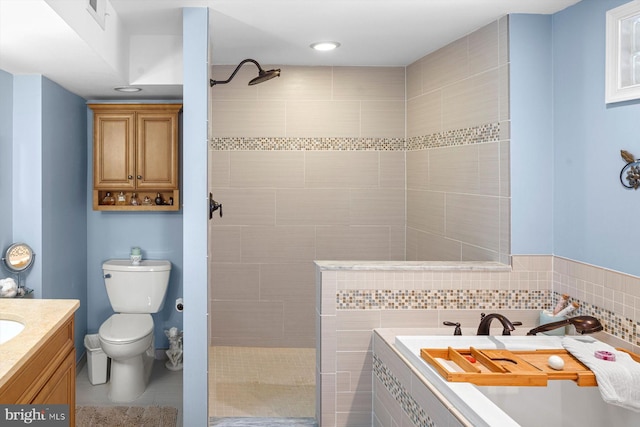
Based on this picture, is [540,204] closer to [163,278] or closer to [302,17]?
[302,17]

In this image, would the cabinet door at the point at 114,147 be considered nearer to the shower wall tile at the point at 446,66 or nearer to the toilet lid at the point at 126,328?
the toilet lid at the point at 126,328

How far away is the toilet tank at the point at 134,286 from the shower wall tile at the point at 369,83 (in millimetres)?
1998

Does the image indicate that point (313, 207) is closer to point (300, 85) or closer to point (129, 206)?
point (300, 85)

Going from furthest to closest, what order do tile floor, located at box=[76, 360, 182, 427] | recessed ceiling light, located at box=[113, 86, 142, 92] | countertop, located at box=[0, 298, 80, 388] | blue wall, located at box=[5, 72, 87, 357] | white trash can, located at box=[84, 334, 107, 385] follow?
1. white trash can, located at box=[84, 334, 107, 385]
2. recessed ceiling light, located at box=[113, 86, 142, 92]
3. tile floor, located at box=[76, 360, 182, 427]
4. blue wall, located at box=[5, 72, 87, 357]
5. countertop, located at box=[0, 298, 80, 388]

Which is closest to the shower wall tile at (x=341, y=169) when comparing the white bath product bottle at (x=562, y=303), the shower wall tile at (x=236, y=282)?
the shower wall tile at (x=236, y=282)

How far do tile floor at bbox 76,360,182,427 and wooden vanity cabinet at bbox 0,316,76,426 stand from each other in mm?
1131

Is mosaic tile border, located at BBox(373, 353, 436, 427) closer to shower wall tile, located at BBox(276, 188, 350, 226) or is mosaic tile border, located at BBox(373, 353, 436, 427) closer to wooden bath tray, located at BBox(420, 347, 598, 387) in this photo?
wooden bath tray, located at BBox(420, 347, 598, 387)

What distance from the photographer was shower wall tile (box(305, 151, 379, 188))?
4.39 metres

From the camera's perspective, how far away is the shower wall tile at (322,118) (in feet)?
14.3

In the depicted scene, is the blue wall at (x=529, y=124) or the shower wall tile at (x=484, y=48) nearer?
the blue wall at (x=529, y=124)

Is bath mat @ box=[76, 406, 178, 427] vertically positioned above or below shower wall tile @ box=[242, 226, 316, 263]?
below

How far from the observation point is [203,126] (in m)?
2.98

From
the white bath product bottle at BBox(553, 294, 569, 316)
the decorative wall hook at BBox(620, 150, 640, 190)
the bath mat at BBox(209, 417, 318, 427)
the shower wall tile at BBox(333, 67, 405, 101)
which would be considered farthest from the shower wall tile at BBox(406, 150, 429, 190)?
the bath mat at BBox(209, 417, 318, 427)

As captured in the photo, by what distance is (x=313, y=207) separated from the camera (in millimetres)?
4398
